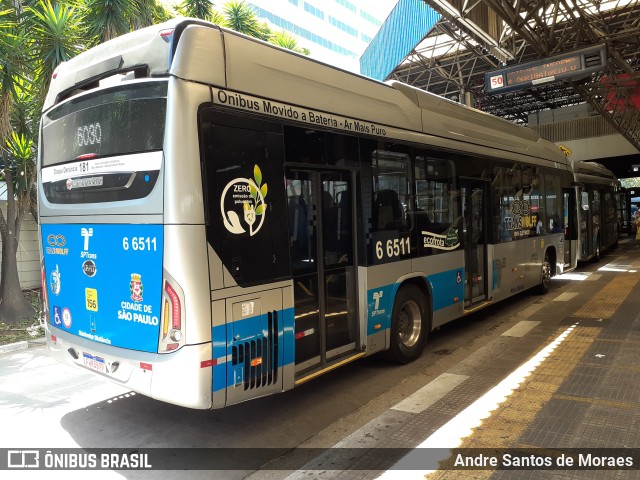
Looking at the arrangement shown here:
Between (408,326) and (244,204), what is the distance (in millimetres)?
3180

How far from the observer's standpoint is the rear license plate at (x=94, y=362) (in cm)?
386

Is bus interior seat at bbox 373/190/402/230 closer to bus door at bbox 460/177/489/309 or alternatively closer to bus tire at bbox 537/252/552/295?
bus door at bbox 460/177/489/309

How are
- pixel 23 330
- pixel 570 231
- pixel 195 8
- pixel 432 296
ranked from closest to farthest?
pixel 432 296 → pixel 23 330 → pixel 195 8 → pixel 570 231

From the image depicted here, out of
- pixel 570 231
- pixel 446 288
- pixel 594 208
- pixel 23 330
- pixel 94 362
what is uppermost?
pixel 594 208

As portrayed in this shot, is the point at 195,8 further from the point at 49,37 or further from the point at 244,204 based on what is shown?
the point at 244,204

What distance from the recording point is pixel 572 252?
520 inches

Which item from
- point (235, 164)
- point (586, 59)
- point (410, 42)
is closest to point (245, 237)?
point (235, 164)

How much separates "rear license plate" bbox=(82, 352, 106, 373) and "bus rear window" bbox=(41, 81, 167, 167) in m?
1.69

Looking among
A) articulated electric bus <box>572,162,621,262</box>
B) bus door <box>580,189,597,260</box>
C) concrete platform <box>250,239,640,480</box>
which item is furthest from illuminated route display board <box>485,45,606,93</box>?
concrete platform <box>250,239,640,480</box>

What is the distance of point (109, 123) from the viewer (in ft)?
12.1

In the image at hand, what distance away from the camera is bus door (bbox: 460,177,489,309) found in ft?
22.9

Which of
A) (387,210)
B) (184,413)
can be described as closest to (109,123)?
(184,413)

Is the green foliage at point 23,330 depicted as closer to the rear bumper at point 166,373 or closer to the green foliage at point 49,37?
the green foliage at point 49,37

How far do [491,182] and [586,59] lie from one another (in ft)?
20.6
